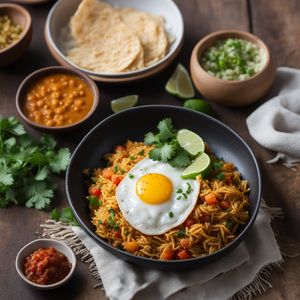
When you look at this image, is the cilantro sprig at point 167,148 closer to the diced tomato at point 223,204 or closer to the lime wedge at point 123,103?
the diced tomato at point 223,204

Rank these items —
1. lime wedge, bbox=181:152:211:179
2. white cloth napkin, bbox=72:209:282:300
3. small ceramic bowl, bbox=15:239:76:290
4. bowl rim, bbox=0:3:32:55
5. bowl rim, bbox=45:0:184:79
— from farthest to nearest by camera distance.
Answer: bowl rim, bbox=0:3:32:55 < bowl rim, bbox=45:0:184:79 < lime wedge, bbox=181:152:211:179 < white cloth napkin, bbox=72:209:282:300 < small ceramic bowl, bbox=15:239:76:290

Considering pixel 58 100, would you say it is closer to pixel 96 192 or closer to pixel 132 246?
pixel 96 192

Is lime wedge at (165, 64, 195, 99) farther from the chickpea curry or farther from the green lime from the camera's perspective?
the chickpea curry

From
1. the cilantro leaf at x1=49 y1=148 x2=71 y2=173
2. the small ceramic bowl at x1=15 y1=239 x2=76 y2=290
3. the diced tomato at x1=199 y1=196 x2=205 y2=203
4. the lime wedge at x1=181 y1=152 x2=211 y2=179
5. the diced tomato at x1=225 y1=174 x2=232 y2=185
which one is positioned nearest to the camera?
the small ceramic bowl at x1=15 y1=239 x2=76 y2=290

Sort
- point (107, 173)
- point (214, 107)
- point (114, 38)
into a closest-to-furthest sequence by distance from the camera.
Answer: point (107, 173) → point (214, 107) → point (114, 38)

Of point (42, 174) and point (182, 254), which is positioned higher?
point (42, 174)

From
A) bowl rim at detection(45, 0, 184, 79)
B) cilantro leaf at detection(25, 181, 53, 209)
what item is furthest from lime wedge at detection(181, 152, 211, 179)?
bowl rim at detection(45, 0, 184, 79)

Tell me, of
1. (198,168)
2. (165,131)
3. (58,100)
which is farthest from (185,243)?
(58,100)
